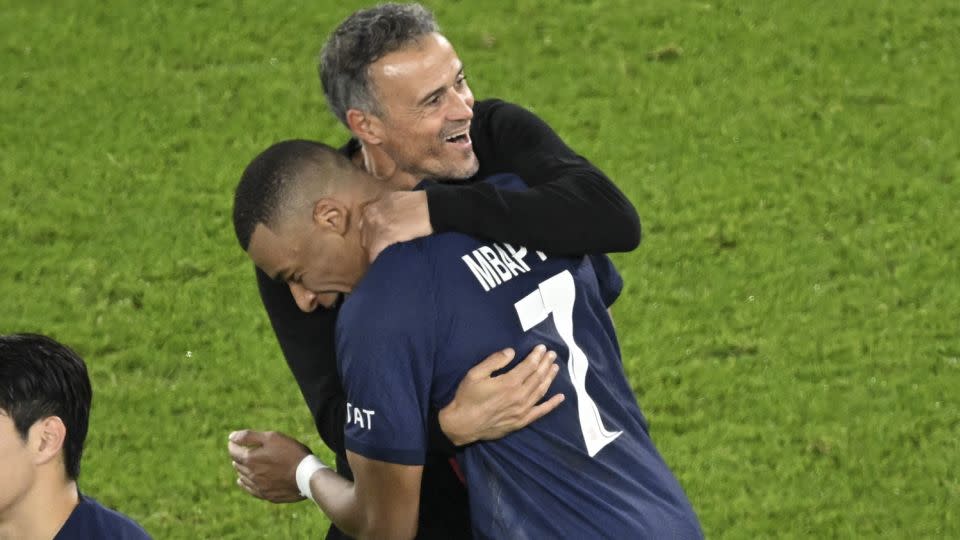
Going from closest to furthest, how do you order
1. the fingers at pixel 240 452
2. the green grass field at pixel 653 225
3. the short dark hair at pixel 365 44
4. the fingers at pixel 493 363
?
the fingers at pixel 493 363 → the short dark hair at pixel 365 44 → the fingers at pixel 240 452 → the green grass field at pixel 653 225

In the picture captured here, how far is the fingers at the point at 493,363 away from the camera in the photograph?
4.36m

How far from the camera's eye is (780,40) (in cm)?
1067

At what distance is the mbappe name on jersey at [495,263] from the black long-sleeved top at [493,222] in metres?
Answer: 0.03

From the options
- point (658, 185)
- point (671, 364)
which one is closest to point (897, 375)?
point (671, 364)

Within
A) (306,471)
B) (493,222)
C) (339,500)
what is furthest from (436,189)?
(306,471)

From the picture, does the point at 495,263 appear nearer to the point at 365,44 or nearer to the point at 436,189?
the point at 436,189

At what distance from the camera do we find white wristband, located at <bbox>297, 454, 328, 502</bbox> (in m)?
4.98

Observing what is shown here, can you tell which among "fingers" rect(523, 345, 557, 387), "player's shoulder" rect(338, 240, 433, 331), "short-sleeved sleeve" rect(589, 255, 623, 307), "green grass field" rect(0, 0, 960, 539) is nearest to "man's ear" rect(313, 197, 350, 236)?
"player's shoulder" rect(338, 240, 433, 331)

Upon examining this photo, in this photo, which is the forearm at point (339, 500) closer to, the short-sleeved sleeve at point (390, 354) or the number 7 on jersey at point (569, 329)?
the short-sleeved sleeve at point (390, 354)

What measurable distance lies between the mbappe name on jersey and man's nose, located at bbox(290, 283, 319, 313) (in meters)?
0.44

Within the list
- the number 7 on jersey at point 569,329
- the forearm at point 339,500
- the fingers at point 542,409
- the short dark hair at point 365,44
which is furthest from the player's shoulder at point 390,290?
the short dark hair at point 365,44

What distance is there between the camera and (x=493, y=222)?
4.46 metres

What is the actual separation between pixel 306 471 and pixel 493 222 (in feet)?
3.10

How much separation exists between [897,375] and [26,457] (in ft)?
15.3
